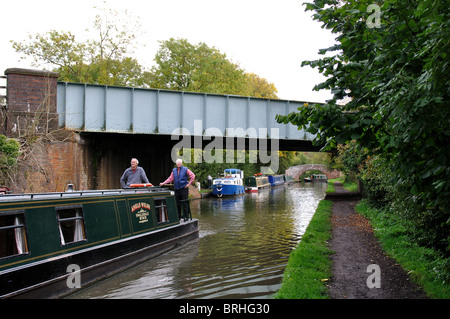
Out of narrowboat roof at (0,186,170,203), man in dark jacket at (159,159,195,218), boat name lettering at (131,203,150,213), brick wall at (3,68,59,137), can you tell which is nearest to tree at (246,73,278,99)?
brick wall at (3,68,59,137)

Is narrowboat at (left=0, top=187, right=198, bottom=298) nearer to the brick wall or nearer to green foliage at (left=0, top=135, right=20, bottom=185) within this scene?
green foliage at (left=0, top=135, right=20, bottom=185)

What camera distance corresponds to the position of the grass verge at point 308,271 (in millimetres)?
5176

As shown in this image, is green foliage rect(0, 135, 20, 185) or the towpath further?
green foliage rect(0, 135, 20, 185)

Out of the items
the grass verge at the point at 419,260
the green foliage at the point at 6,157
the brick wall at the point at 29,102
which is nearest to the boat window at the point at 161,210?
the grass verge at the point at 419,260

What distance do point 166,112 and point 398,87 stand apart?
14.8m

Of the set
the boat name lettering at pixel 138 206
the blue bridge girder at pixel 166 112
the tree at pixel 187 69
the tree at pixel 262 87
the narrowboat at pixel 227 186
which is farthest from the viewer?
the tree at pixel 262 87

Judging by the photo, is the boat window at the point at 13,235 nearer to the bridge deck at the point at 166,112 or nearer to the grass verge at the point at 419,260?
the grass verge at the point at 419,260

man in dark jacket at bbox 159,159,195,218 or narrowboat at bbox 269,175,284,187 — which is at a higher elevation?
man in dark jacket at bbox 159,159,195,218

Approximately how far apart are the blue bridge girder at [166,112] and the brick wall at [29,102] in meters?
0.72

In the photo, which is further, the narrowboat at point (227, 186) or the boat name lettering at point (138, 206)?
the narrowboat at point (227, 186)

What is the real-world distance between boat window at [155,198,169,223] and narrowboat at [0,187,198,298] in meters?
0.06

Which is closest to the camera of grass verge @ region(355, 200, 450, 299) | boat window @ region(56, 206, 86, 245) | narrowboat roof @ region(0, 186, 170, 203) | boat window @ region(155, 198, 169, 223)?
grass verge @ region(355, 200, 450, 299)

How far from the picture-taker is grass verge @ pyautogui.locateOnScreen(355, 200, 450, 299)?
4.88 metres
